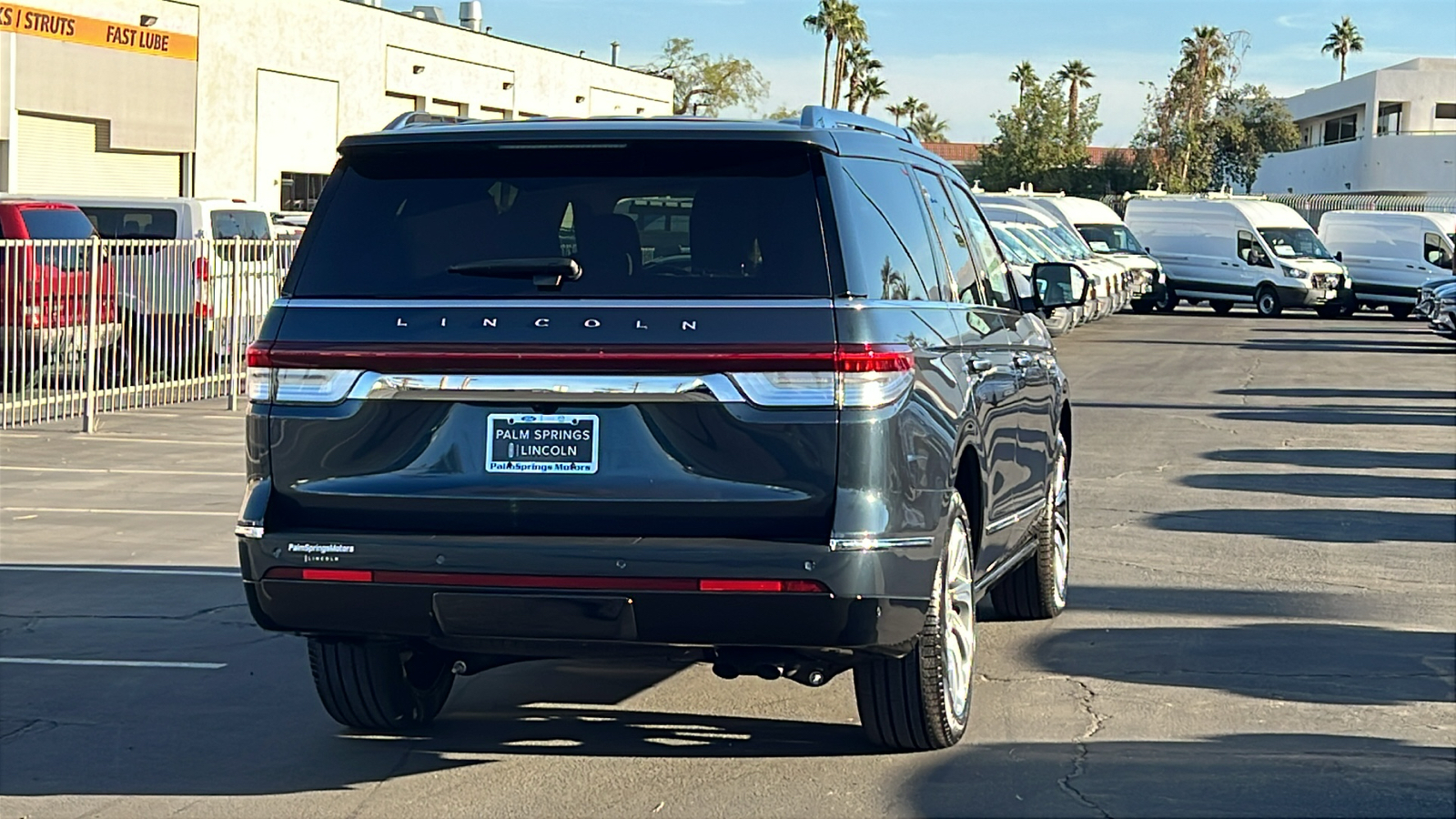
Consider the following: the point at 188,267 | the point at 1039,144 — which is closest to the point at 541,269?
the point at 188,267

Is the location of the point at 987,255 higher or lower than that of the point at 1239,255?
higher

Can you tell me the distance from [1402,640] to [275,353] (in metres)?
5.21

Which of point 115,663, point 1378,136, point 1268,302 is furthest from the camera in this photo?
point 1378,136

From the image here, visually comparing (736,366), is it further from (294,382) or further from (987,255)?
(987,255)

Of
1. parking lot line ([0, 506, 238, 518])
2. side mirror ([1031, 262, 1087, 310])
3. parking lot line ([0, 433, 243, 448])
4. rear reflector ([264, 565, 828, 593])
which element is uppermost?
side mirror ([1031, 262, 1087, 310])

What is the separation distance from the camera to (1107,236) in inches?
1613

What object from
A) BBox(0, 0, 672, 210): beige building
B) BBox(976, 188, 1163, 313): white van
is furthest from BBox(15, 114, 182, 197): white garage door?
BBox(976, 188, 1163, 313): white van

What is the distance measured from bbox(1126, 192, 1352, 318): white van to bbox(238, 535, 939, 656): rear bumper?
122 ft

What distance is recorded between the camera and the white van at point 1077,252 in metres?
33.0

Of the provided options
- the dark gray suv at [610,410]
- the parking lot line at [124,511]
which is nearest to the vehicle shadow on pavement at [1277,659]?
the dark gray suv at [610,410]

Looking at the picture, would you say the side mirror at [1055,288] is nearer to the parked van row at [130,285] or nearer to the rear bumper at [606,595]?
the rear bumper at [606,595]

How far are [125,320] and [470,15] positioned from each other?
3601 cm

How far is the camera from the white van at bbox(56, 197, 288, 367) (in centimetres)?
1764

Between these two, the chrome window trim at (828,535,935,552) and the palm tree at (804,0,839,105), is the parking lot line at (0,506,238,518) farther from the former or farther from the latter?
the palm tree at (804,0,839,105)
